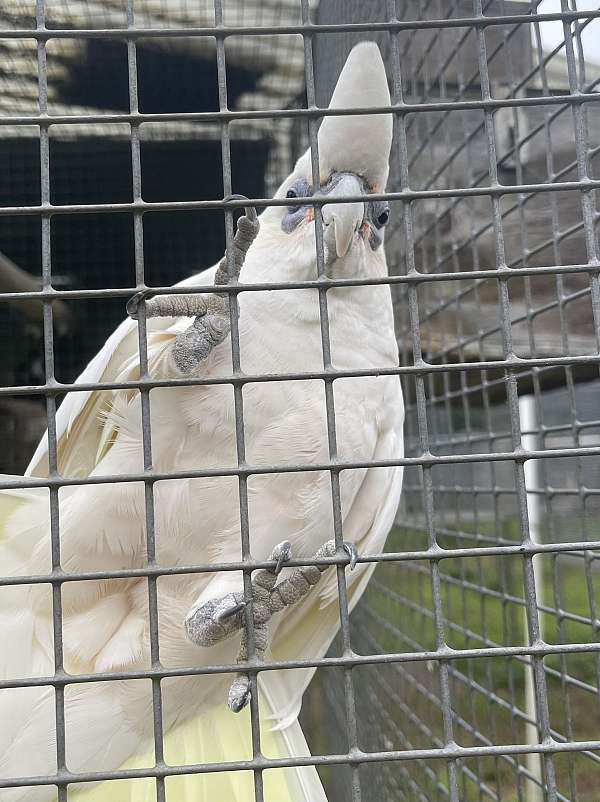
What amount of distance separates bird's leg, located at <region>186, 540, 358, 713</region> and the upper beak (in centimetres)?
41

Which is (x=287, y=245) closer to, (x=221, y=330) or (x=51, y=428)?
(x=221, y=330)

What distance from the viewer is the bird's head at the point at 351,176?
0.90 metres

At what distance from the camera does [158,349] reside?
96 cm

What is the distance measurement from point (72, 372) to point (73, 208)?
1.46 metres

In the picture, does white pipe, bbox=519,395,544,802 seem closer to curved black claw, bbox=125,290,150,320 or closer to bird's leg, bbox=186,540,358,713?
bird's leg, bbox=186,540,358,713

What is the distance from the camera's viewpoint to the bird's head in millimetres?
902

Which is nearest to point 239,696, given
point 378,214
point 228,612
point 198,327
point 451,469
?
point 228,612

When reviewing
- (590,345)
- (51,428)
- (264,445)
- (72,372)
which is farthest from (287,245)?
(72,372)

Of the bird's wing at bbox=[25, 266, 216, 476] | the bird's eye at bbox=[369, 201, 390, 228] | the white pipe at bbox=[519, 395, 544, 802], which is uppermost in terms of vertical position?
the bird's eye at bbox=[369, 201, 390, 228]

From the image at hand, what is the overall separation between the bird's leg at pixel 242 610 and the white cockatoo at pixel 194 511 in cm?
3

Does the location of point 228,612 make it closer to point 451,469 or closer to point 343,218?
point 343,218

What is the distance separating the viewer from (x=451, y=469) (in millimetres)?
1628

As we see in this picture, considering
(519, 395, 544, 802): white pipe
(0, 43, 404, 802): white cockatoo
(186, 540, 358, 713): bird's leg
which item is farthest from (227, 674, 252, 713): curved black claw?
(519, 395, 544, 802): white pipe

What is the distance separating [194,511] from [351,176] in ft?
1.69
